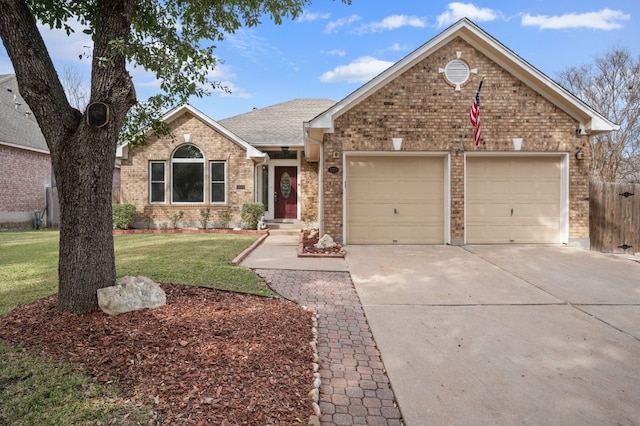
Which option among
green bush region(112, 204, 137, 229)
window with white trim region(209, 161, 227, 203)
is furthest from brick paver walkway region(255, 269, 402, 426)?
green bush region(112, 204, 137, 229)

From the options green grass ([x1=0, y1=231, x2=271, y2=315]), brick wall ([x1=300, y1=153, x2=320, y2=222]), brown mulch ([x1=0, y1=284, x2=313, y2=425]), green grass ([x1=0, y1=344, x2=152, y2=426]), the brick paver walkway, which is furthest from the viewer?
brick wall ([x1=300, y1=153, x2=320, y2=222])

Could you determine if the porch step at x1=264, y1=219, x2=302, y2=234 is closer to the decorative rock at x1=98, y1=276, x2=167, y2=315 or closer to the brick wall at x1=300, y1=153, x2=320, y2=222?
the brick wall at x1=300, y1=153, x2=320, y2=222

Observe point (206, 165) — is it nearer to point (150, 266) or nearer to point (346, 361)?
point (150, 266)

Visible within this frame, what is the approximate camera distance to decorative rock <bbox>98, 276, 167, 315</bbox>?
3828 mm

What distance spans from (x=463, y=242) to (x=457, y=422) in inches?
313

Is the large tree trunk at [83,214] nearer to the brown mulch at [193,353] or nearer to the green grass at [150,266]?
the brown mulch at [193,353]

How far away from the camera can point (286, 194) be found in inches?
629

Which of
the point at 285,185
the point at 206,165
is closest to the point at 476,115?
the point at 285,185

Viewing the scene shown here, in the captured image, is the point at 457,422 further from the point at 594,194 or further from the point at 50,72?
the point at 594,194

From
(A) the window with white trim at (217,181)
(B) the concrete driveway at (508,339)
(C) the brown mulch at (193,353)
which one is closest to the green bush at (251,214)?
(A) the window with white trim at (217,181)

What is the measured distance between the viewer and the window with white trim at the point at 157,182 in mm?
14641

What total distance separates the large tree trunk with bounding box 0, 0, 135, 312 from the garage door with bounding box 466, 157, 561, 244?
8568mm

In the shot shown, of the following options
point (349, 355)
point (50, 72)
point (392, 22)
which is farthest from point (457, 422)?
point (392, 22)

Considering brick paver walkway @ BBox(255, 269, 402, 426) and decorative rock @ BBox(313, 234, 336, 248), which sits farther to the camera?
decorative rock @ BBox(313, 234, 336, 248)
